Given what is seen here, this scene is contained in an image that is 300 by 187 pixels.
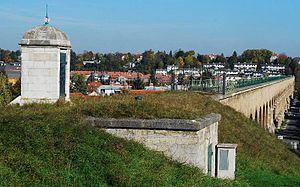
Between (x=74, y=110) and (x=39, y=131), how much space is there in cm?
186

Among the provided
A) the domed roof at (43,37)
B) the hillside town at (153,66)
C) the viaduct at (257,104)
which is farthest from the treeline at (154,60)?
the domed roof at (43,37)

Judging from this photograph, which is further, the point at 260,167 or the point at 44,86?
the point at 260,167

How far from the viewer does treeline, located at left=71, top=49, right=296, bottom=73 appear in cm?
11833

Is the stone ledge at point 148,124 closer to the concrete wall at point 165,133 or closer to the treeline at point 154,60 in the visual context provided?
the concrete wall at point 165,133

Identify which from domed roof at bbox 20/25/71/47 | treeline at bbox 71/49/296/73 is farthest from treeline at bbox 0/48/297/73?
domed roof at bbox 20/25/71/47

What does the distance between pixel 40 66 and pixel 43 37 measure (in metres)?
0.64

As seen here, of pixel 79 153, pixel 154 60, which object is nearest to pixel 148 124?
pixel 79 153

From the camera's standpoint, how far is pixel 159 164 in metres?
8.49

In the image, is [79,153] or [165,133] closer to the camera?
[79,153]

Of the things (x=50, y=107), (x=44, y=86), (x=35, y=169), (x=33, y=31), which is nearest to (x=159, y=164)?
(x=35, y=169)

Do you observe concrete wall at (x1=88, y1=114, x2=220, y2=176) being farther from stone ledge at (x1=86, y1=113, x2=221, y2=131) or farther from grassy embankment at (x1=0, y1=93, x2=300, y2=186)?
grassy embankment at (x1=0, y1=93, x2=300, y2=186)

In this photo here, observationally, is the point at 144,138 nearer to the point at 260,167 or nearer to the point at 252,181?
the point at 252,181

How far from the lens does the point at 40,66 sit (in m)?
11.9

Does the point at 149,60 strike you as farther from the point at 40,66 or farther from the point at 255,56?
the point at 40,66
